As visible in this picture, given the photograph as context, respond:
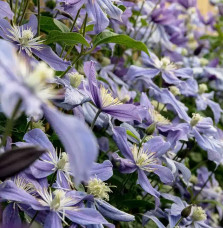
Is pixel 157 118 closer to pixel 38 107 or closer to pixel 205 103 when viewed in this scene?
pixel 205 103

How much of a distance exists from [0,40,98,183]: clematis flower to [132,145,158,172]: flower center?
352 millimetres

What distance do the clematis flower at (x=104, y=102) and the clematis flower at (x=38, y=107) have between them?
0.28 m

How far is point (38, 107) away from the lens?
38 centimetres

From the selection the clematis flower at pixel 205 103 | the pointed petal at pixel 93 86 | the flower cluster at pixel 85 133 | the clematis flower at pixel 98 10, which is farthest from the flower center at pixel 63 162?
the clematis flower at pixel 205 103

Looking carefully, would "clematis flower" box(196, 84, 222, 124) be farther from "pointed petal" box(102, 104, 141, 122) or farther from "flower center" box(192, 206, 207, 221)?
"pointed petal" box(102, 104, 141, 122)

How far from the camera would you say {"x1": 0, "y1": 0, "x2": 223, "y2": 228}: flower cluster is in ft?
1.33

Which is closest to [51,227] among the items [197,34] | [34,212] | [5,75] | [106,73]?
[34,212]

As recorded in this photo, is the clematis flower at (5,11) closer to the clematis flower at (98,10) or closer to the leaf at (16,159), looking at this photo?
the clematis flower at (98,10)

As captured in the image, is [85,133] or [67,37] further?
[67,37]

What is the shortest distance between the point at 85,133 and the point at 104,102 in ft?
1.14

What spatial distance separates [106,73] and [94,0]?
34cm

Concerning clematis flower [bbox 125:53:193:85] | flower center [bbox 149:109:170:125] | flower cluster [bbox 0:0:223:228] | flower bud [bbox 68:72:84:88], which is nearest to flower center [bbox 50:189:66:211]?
flower cluster [bbox 0:0:223:228]

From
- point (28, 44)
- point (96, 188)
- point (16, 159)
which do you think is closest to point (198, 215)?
point (96, 188)

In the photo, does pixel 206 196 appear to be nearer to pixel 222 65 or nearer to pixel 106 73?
pixel 106 73
